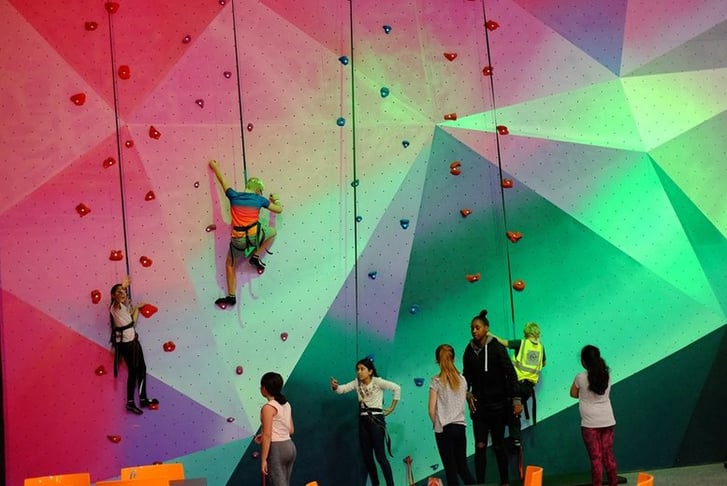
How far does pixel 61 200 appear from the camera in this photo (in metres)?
8.49

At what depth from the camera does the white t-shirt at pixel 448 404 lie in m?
7.98

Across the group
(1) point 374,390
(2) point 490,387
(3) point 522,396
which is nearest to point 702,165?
(3) point 522,396

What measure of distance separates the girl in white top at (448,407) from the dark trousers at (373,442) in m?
0.69

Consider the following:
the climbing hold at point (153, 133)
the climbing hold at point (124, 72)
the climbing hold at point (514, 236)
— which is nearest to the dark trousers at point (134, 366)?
the climbing hold at point (153, 133)

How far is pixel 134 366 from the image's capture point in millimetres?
8461

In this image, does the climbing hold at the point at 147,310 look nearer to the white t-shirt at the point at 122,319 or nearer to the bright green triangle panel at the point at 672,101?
the white t-shirt at the point at 122,319

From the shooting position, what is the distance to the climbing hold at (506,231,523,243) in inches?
369

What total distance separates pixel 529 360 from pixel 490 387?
106cm

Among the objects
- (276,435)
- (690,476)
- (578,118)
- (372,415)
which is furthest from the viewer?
(578,118)

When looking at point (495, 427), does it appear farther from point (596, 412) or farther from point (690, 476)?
point (690, 476)

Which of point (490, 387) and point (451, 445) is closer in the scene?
point (451, 445)

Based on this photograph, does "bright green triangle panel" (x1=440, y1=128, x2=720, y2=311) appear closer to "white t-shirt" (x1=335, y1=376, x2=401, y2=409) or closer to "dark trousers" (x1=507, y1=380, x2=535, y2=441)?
"dark trousers" (x1=507, y1=380, x2=535, y2=441)

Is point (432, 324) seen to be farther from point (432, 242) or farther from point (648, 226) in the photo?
point (648, 226)

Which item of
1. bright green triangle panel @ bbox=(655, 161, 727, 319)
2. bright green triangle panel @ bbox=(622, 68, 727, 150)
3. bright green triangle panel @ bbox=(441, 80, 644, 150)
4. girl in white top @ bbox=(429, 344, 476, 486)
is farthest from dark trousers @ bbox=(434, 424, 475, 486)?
bright green triangle panel @ bbox=(622, 68, 727, 150)
